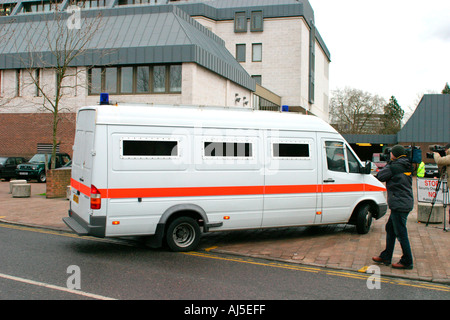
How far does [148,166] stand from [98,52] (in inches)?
760

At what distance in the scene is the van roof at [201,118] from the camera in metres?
7.47

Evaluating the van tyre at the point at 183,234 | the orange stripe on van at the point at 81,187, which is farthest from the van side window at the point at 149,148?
the van tyre at the point at 183,234

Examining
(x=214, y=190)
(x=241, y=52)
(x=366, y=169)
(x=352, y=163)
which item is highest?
(x=241, y=52)

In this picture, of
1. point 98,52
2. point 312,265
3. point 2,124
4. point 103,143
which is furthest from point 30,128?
point 312,265

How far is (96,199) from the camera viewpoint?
7.20 m

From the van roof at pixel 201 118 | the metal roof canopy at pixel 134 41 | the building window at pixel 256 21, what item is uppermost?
the building window at pixel 256 21

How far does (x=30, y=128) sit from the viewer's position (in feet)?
95.5

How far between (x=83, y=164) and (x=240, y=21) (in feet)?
150

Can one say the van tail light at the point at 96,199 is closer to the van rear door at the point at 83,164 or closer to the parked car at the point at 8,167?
the van rear door at the point at 83,164

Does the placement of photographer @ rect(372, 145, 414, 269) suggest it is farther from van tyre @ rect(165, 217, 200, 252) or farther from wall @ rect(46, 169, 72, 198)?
wall @ rect(46, 169, 72, 198)

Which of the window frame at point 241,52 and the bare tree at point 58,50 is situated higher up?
the window frame at point 241,52

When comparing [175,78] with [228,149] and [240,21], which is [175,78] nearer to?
[228,149]

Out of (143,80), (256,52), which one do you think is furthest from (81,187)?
(256,52)

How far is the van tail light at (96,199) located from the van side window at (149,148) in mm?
738
